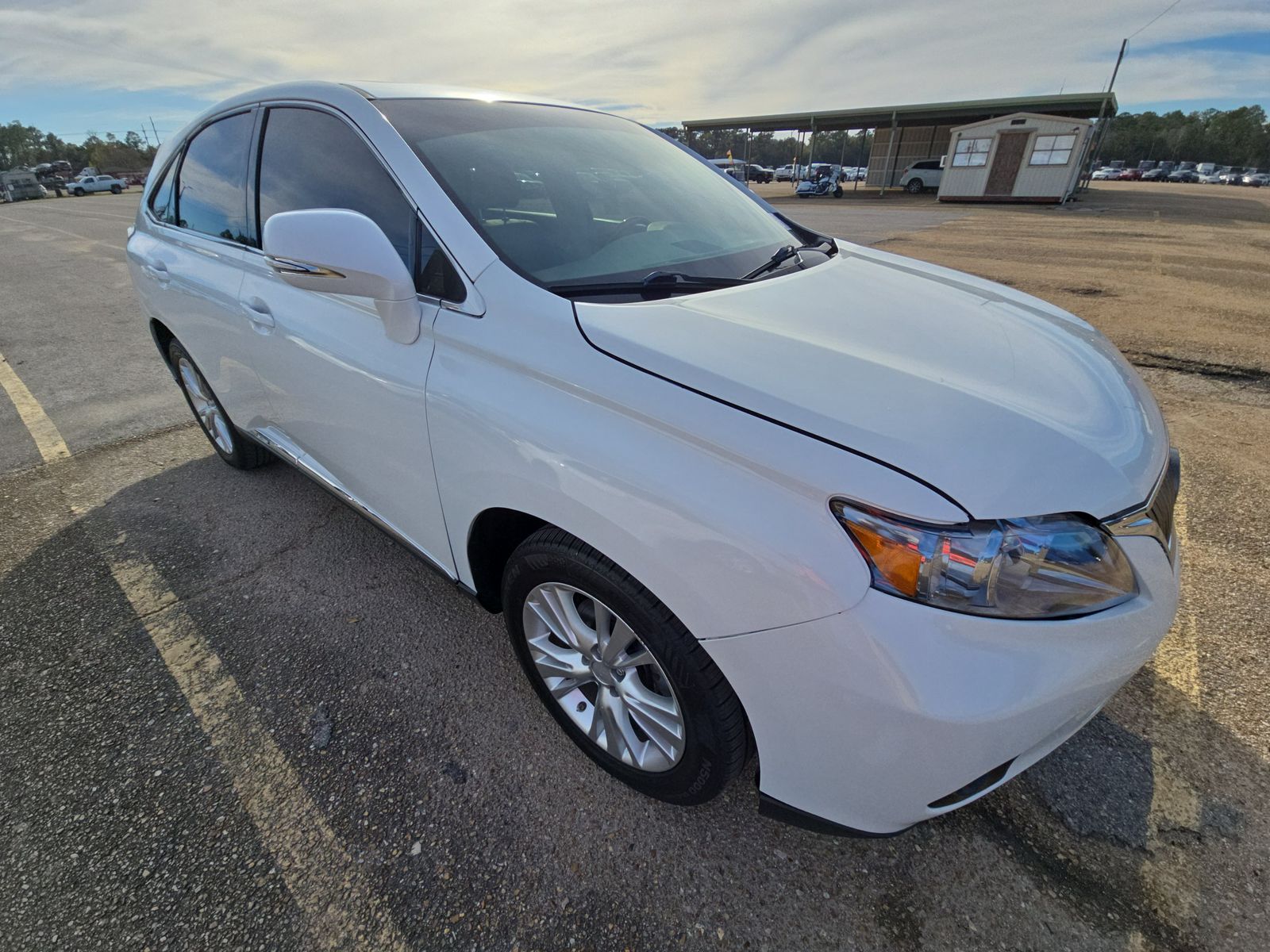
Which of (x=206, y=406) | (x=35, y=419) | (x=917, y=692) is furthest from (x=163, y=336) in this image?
(x=917, y=692)

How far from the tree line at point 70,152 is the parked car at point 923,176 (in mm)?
91395

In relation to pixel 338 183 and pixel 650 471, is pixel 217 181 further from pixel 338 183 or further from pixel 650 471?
pixel 650 471

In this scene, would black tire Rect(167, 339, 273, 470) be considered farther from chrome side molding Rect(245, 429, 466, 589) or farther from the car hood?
the car hood

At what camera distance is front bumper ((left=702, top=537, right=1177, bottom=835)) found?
113 cm

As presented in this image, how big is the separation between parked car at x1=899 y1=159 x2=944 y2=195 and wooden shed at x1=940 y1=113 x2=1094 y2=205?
6.80m

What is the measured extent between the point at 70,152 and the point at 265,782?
470 feet

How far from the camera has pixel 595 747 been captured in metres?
1.83

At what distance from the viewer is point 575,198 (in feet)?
6.61

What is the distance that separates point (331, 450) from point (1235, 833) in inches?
116

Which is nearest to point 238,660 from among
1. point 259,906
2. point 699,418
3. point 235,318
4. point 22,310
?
point 259,906

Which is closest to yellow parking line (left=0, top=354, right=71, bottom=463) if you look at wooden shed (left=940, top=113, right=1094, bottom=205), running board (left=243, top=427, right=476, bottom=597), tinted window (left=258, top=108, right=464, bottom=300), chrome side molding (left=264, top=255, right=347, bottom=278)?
running board (left=243, top=427, right=476, bottom=597)

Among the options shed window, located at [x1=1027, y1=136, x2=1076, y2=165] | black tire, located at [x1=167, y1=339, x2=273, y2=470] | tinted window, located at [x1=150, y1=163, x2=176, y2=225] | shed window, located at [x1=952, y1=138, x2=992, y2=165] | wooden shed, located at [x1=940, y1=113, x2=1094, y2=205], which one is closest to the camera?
tinted window, located at [x1=150, y1=163, x2=176, y2=225]

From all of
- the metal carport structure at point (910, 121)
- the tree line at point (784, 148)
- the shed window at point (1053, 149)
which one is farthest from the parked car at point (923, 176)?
the tree line at point (784, 148)

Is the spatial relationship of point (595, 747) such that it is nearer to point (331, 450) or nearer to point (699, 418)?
point (699, 418)
